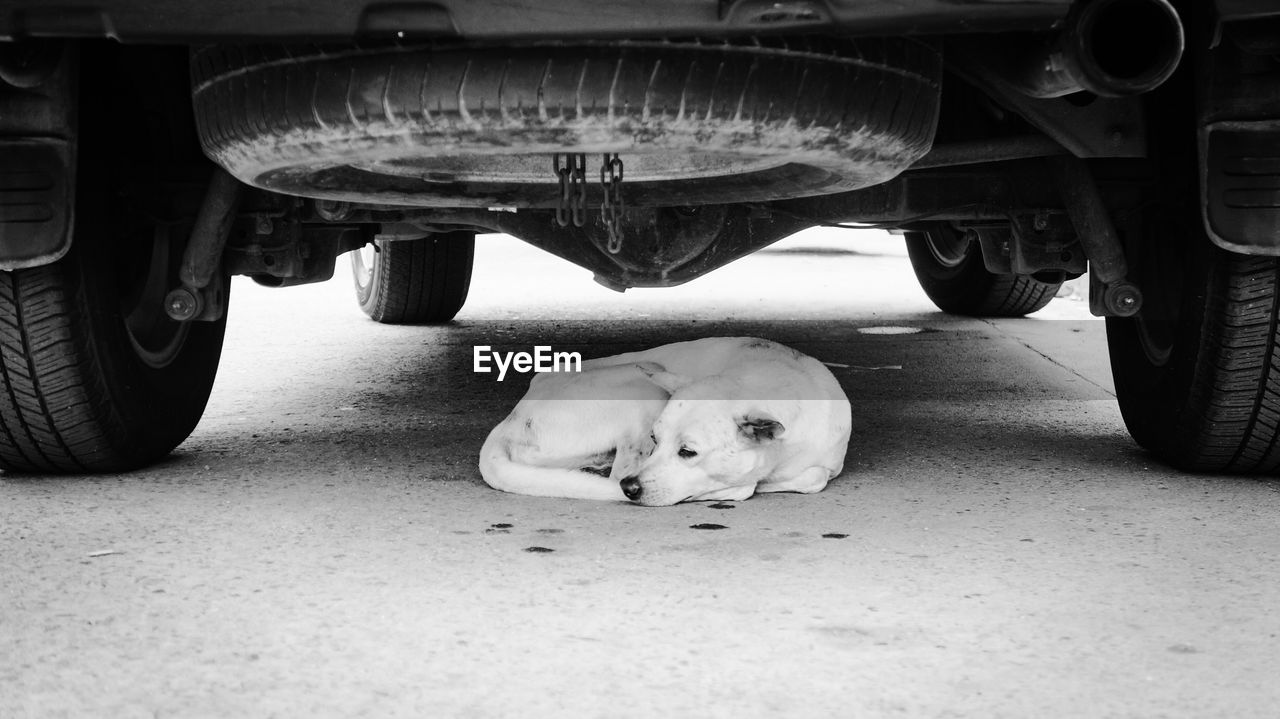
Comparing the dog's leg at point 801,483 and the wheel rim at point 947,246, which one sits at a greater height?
the wheel rim at point 947,246

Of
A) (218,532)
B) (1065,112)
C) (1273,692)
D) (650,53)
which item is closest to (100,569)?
(218,532)

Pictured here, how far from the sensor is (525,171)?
264cm

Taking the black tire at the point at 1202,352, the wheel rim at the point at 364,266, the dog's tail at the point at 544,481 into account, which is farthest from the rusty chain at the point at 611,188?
the wheel rim at the point at 364,266

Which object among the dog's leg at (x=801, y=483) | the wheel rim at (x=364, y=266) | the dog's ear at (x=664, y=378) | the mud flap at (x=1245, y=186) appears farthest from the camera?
the wheel rim at (x=364, y=266)

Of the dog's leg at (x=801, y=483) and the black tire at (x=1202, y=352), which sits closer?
the black tire at (x=1202, y=352)

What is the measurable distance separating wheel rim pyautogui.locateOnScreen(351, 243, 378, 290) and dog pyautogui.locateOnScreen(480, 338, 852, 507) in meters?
3.24

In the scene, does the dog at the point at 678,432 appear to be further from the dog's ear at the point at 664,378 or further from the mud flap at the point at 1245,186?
the mud flap at the point at 1245,186

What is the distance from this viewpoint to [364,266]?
628 cm

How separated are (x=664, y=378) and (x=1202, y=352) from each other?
1.16m

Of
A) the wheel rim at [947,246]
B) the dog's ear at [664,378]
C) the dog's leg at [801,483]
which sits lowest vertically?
the dog's leg at [801,483]

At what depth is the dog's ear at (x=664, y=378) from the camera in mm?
2951

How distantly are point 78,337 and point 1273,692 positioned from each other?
228 centimetres

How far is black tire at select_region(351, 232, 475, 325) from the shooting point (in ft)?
19.2

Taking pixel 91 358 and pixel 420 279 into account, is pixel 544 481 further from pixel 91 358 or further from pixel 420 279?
pixel 420 279
